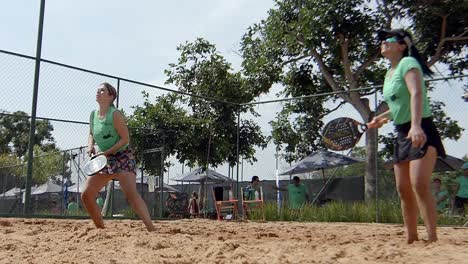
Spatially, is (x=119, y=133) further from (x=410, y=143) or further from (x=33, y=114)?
(x=33, y=114)

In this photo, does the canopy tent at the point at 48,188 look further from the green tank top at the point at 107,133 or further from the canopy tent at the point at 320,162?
the green tank top at the point at 107,133

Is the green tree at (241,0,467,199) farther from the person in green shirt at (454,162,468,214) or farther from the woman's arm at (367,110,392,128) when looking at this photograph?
the woman's arm at (367,110,392,128)

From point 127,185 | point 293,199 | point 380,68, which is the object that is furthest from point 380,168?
point 380,68

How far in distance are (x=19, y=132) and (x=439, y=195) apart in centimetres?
864

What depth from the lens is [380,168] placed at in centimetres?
954

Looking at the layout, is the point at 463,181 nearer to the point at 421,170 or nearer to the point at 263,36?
the point at 421,170

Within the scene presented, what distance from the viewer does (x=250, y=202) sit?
1078 centimetres

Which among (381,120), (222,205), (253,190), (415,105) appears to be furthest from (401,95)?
(222,205)

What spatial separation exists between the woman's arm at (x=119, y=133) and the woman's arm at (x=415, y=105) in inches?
107

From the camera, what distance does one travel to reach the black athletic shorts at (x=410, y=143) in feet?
11.0

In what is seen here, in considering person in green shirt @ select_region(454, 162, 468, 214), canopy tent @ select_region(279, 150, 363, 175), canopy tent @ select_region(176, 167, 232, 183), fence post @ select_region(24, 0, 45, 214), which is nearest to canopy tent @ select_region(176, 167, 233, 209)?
canopy tent @ select_region(176, 167, 232, 183)

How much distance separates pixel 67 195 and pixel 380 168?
7319 mm

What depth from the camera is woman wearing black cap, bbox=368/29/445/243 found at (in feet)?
10.9

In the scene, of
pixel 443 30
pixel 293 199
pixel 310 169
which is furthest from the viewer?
pixel 443 30
